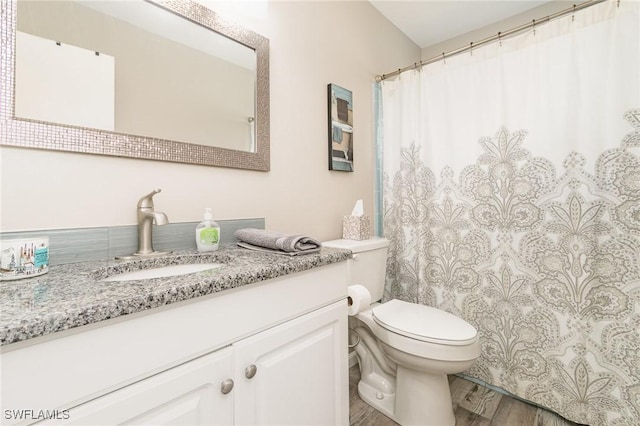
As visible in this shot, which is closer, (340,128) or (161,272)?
(161,272)

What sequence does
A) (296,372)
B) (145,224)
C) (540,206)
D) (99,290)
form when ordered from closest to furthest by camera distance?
(99,290), (296,372), (145,224), (540,206)

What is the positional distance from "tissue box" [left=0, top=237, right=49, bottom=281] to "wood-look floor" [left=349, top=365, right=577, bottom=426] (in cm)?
135

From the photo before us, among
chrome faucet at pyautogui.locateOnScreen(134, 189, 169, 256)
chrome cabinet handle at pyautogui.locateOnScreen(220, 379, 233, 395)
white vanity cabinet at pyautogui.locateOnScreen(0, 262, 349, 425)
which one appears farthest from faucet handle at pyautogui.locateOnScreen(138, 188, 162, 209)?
chrome cabinet handle at pyautogui.locateOnScreen(220, 379, 233, 395)

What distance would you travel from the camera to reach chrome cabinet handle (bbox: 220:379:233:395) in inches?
25.5

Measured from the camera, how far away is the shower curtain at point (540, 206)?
3.88ft

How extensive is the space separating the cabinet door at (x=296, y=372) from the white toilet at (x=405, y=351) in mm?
310

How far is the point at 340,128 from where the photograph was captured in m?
1.70

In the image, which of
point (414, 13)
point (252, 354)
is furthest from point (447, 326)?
point (414, 13)

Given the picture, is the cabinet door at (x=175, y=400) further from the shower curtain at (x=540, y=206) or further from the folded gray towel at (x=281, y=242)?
the shower curtain at (x=540, y=206)

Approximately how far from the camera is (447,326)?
4.06 feet

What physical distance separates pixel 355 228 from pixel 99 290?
4.10ft

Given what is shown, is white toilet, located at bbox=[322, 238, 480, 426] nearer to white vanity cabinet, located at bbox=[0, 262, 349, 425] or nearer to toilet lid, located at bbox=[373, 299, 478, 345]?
toilet lid, located at bbox=[373, 299, 478, 345]

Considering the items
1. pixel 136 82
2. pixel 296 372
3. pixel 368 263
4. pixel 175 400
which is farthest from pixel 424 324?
pixel 136 82

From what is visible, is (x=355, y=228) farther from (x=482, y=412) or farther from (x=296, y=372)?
(x=482, y=412)
